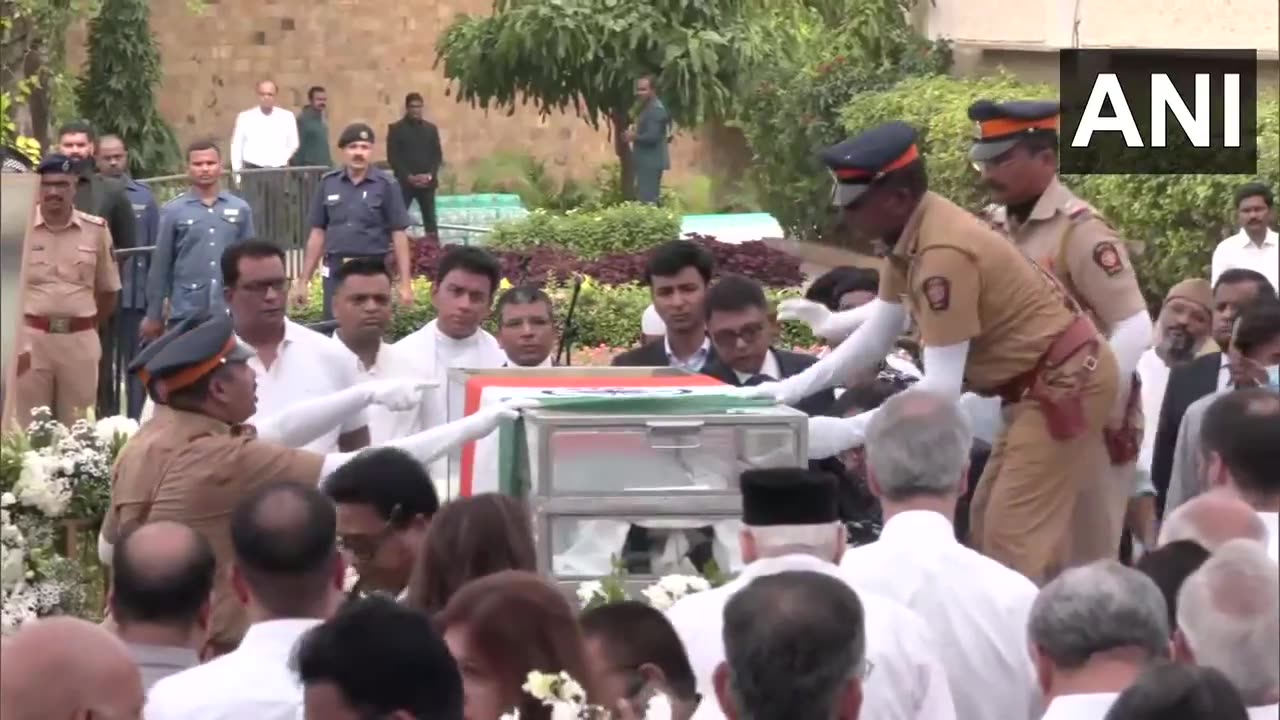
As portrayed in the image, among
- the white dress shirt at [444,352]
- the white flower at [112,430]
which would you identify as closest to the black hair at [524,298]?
the white dress shirt at [444,352]

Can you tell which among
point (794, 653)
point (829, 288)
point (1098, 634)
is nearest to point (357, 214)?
point (829, 288)

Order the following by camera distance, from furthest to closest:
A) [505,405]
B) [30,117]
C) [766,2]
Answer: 1. [766,2]
2. [30,117]
3. [505,405]

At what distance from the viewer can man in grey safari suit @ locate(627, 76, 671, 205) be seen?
24734 mm

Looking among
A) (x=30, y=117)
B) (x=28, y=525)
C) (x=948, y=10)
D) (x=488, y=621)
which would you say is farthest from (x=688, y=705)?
(x=948, y=10)

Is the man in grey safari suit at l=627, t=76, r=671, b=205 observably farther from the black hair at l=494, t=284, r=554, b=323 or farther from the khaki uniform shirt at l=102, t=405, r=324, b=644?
the khaki uniform shirt at l=102, t=405, r=324, b=644

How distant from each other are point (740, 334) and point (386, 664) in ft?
13.6

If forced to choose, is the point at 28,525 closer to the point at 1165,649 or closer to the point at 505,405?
the point at 505,405

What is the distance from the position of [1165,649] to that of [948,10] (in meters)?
23.6

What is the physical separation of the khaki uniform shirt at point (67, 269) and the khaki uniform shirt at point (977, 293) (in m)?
6.04

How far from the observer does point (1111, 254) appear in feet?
23.2

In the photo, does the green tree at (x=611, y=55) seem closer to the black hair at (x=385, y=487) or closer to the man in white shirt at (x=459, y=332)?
the man in white shirt at (x=459, y=332)

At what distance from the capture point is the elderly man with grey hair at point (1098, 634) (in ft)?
14.5

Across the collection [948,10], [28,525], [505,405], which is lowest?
[28,525]

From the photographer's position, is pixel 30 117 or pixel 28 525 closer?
pixel 28 525
